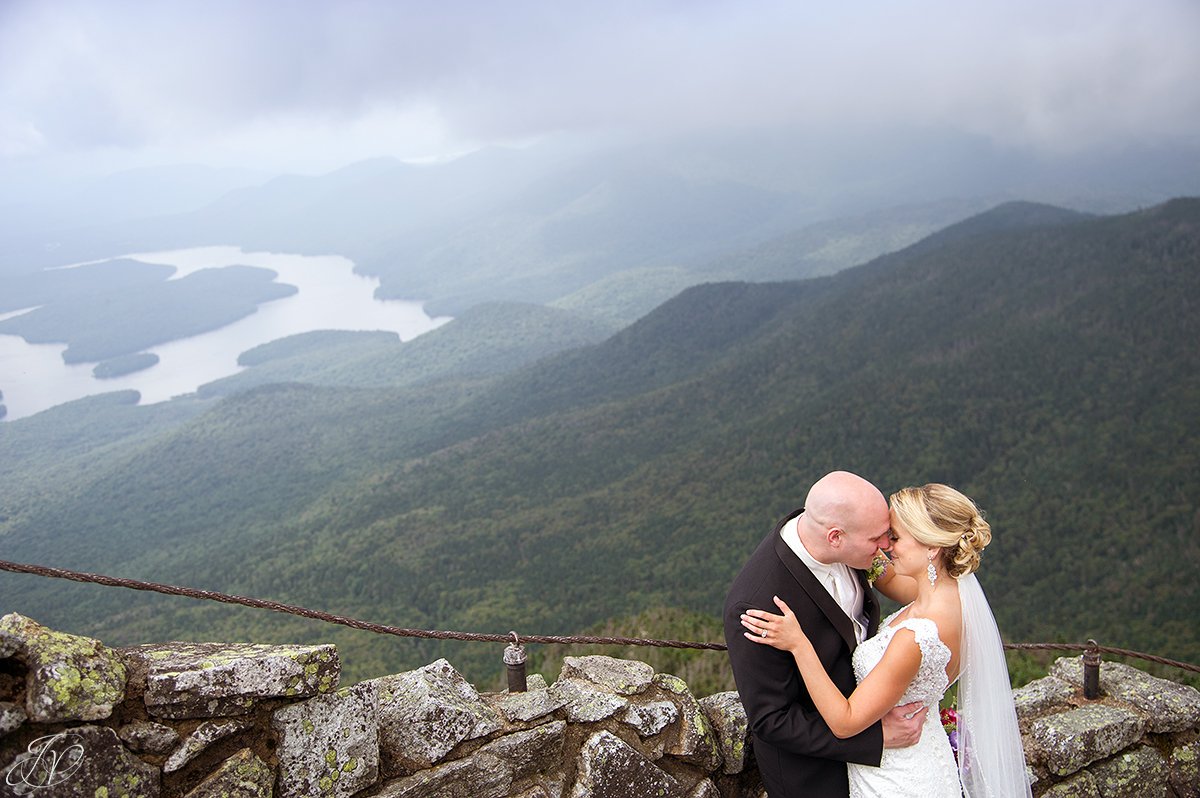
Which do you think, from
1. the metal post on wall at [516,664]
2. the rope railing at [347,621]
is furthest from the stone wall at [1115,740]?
the metal post on wall at [516,664]

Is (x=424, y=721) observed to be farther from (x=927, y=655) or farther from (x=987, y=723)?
(x=987, y=723)

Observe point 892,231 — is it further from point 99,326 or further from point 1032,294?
point 99,326

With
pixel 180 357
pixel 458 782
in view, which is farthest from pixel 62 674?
pixel 180 357

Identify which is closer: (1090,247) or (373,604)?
(373,604)

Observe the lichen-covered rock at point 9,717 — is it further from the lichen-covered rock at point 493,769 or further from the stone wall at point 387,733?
the lichen-covered rock at point 493,769

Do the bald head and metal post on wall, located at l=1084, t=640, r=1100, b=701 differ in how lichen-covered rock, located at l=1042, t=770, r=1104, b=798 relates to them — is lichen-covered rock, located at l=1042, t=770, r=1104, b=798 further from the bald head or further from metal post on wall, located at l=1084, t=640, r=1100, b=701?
the bald head

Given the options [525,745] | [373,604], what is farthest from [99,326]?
[525,745]
